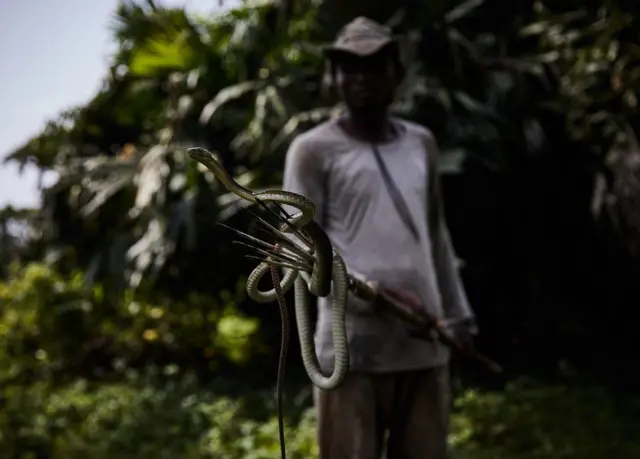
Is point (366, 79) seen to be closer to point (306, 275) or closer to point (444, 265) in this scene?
point (444, 265)

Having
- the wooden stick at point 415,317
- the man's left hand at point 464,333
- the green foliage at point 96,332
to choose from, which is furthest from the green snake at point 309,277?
the green foliage at point 96,332

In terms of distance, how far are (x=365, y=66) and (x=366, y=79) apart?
0.03 m

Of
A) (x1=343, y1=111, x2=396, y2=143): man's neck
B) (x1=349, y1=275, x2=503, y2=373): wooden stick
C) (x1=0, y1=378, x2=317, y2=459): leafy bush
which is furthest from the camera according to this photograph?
(x1=0, y1=378, x2=317, y2=459): leafy bush

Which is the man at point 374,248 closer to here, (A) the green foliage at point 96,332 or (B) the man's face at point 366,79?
(B) the man's face at point 366,79

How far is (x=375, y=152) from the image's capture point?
1.98 metres

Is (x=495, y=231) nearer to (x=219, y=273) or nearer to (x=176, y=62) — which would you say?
(x=219, y=273)

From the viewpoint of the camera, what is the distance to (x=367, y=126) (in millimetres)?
2010

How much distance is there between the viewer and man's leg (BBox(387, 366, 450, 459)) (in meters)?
1.96

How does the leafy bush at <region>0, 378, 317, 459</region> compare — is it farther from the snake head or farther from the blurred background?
the snake head

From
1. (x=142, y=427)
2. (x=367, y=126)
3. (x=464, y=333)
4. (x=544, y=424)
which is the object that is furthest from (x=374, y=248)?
(x=142, y=427)

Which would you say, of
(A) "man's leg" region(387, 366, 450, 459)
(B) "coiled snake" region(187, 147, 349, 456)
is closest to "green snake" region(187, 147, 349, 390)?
(B) "coiled snake" region(187, 147, 349, 456)

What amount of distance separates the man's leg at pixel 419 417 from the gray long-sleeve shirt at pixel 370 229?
5cm

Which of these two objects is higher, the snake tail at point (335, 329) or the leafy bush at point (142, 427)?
the snake tail at point (335, 329)

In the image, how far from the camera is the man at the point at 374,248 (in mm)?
1880
